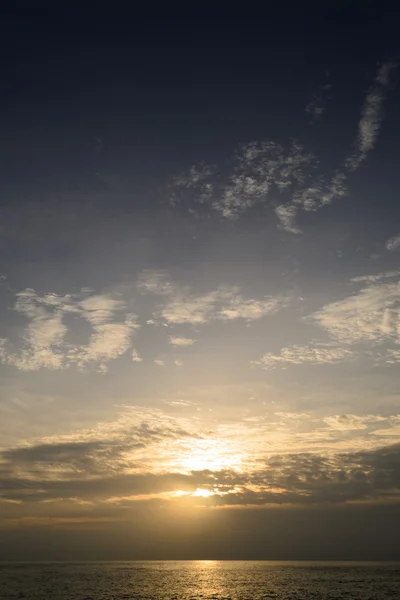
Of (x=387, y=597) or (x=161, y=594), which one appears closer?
(x=387, y=597)

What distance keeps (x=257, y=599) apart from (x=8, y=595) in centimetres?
5638

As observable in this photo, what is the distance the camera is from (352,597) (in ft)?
361

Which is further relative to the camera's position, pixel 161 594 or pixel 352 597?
pixel 161 594

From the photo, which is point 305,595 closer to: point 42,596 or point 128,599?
point 128,599

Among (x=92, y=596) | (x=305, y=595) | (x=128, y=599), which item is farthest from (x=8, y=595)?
(x=305, y=595)

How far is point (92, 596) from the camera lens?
11419 centimetres

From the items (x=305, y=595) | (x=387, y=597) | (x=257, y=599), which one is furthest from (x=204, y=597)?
(x=387, y=597)

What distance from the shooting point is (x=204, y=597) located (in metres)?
115

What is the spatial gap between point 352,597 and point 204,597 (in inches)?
1325

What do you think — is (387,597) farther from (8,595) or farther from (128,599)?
(8,595)

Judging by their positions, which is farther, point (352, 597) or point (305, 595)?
point (305, 595)

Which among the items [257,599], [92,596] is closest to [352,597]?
[257,599]

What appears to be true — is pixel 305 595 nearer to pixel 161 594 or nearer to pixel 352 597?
pixel 352 597

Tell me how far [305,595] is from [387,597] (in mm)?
18814
